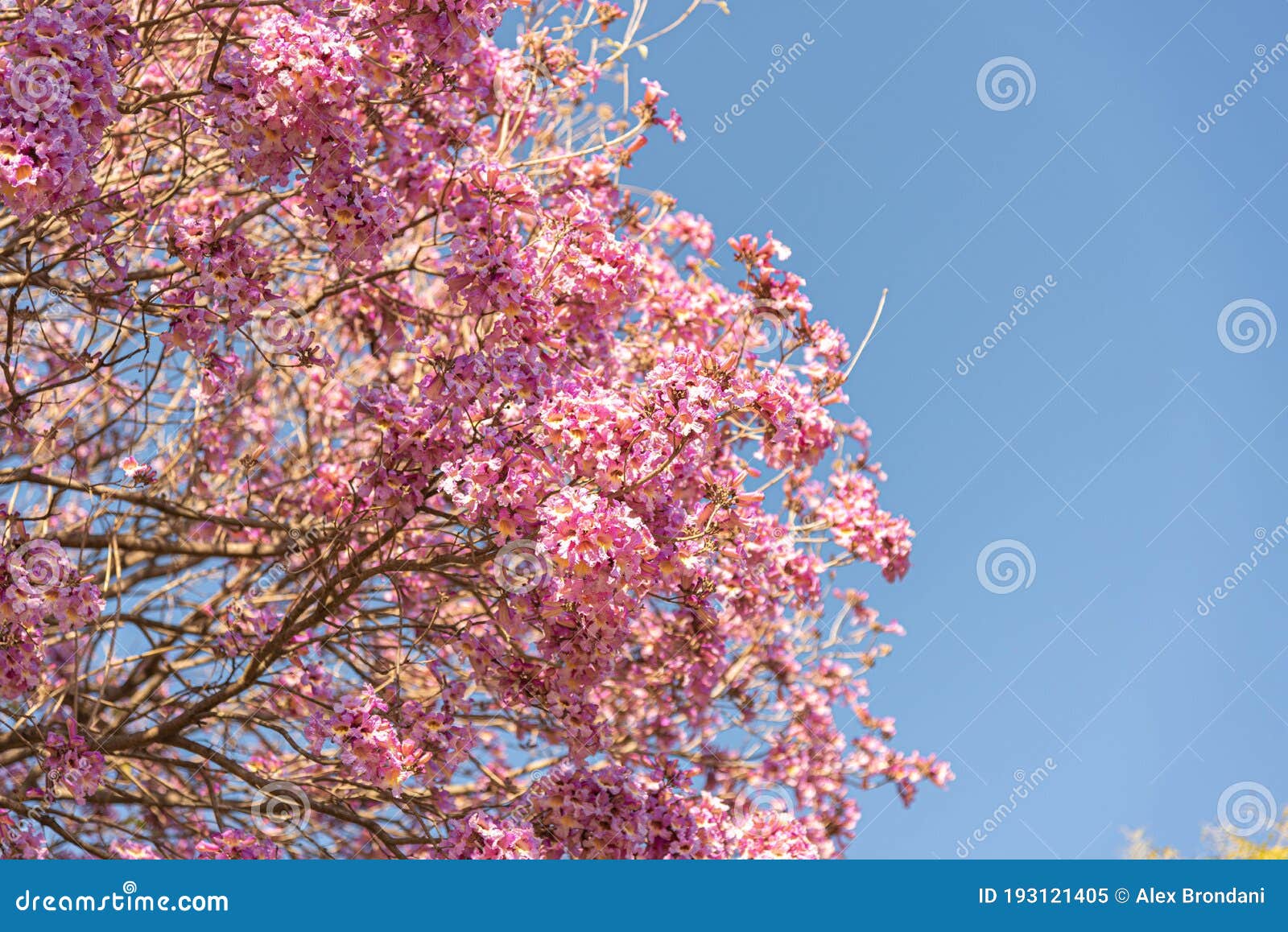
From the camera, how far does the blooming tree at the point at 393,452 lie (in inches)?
149

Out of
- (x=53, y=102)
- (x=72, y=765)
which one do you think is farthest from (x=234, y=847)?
(x=53, y=102)

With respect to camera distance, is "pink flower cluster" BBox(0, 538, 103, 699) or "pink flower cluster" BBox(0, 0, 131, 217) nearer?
"pink flower cluster" BBox(0, 0, 131, 217)

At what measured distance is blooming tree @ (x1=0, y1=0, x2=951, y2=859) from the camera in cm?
378

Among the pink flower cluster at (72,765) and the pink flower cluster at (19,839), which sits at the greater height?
the pink flower cluster at (72,765)

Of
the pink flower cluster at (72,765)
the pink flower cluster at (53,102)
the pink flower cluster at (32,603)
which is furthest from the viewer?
the pink flower cluster at (72,765)

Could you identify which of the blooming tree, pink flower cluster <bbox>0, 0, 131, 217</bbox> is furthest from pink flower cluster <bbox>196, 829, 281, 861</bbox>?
pink flower cluster <bbox>0, 0, 131, 217</bbox>

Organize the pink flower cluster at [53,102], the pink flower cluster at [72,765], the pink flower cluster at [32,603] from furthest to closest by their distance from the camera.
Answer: the pink flower cluster at [72,765], the pink flower cluster at [32,603], the pink flower cluster at [53,102]

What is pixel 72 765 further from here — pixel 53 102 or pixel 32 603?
pixel 53 102

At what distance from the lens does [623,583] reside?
3.61 meters

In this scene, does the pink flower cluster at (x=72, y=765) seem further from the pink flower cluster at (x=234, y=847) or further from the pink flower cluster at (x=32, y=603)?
the pink flower cluster at (x=234, y=847)

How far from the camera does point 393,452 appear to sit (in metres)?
4.34

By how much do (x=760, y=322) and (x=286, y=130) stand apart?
2.11m

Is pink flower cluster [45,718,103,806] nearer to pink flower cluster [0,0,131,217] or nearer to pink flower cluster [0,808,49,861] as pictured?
pink flower cluster [0,808,49,861]

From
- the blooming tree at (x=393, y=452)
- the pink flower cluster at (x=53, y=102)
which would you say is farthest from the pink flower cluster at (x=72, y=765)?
the pink flower cluster at (x=53, y=102)
